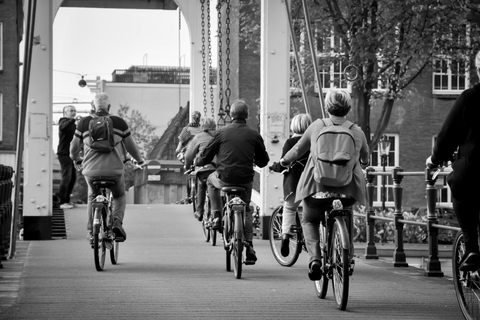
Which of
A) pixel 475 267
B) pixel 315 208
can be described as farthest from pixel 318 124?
pixel 475 267

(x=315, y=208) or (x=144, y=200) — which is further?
(x=144, y=200)

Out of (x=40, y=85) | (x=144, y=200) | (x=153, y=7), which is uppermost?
(x=153, y=7)

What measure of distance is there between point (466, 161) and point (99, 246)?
19.3 ft

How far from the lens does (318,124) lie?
381 inches

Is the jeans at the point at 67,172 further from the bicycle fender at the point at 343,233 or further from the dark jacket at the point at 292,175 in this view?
the bicycle fender at the point at 343,233

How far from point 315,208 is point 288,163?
0.84 metres

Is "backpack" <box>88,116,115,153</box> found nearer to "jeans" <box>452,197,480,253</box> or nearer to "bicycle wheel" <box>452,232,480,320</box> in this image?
"bicycle wheel" <box>452,232,480,320</box>

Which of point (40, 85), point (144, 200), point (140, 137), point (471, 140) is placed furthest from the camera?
point (140, 137)

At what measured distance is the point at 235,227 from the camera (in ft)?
38.2

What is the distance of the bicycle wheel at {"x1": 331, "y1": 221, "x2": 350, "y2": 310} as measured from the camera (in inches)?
351

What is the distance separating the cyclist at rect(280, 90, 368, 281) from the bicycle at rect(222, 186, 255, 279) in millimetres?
1780

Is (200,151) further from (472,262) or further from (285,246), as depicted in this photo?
(472,262)

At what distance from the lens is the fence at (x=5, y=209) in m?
12.4

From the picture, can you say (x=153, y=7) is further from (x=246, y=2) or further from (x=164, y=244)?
(x=164, y=244)
